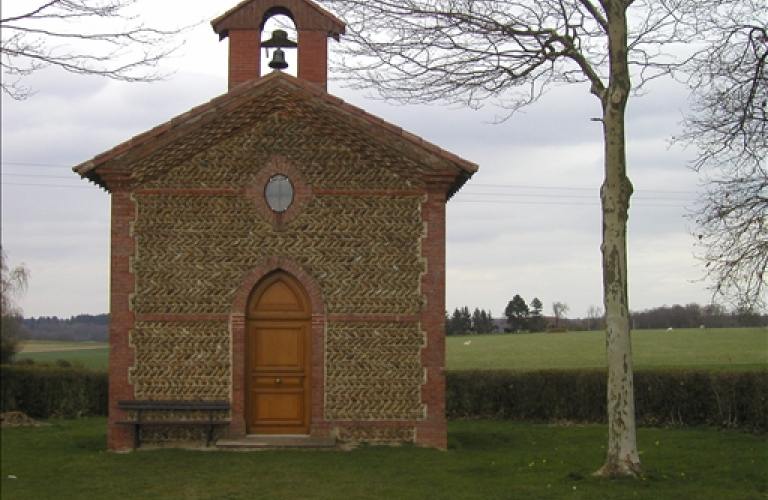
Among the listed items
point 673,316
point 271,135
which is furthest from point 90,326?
point 673,316

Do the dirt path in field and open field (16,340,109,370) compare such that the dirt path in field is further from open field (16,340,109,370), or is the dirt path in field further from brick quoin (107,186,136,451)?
brick quoin (107,186,136,451)

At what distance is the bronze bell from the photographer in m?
17.9

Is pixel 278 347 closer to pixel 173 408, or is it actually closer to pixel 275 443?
pixel 275 443

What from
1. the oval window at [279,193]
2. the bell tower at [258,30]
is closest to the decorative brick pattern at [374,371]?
A: the oval window at [279,193]

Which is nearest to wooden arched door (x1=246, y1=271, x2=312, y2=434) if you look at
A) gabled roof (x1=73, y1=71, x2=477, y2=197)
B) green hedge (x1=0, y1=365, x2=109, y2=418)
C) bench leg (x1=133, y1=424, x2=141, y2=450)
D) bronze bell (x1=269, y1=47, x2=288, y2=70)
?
bench leg (x1=133, y1=424, x2=141, y2=450)

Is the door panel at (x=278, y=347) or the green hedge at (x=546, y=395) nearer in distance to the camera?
the door panel at (x=278, y=347)

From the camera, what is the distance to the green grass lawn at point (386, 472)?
486 inches

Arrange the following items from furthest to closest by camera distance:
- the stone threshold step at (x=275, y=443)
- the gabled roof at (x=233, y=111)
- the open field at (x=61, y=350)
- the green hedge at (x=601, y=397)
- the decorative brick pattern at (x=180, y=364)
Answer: the open field at (x=61, y=350)
the green hedge at (x=601, y=397)
the gabled roof at (x=233, y=111)
the decorative brick pattern at (x=180, y=364)
the stone threshold step at (x=275, y=443)

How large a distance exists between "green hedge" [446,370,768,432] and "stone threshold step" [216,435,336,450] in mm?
9640

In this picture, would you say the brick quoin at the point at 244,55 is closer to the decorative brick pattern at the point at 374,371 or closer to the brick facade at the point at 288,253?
the brick facade at the point at 288,253

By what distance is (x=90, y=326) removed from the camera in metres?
29.4

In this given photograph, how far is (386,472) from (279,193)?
18.3 feet

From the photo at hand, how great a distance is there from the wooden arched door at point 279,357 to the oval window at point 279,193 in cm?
125

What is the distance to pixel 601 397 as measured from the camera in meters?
24.1
